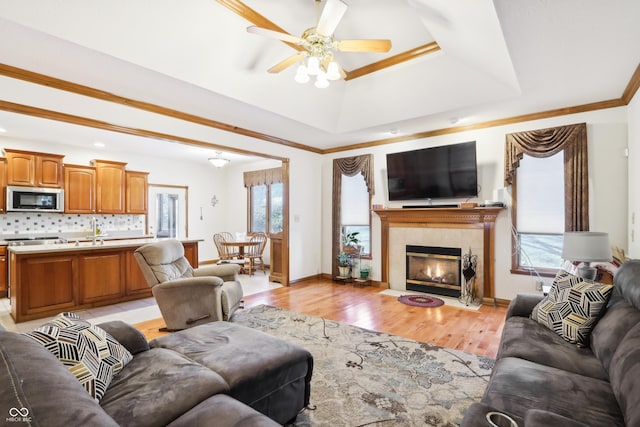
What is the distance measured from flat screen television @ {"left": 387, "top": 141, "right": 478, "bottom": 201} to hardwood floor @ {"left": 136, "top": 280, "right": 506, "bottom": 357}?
170 centimetres

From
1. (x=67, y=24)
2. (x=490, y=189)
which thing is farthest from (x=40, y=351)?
(x=490, y=189)

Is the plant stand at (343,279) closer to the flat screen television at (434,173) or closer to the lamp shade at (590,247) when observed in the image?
the flat screen television at (434,173)

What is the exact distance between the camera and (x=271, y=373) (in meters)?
1.75

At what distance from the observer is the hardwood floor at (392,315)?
3.27m

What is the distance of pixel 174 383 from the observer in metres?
1.46

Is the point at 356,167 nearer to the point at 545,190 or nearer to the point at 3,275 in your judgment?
the point at 545,190

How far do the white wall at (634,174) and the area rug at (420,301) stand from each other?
2.22m

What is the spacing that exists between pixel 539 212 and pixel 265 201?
576cm

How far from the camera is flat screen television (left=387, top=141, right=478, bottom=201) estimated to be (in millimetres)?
4590

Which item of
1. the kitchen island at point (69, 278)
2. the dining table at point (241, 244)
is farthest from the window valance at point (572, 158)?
the kitchen island at point (69, 278)

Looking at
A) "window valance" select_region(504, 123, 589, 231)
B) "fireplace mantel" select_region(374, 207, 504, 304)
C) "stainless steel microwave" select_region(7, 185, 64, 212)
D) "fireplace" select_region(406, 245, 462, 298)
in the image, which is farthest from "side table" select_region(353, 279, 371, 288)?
"stainless steel microwave" select_region(7, 185, 64, 212)

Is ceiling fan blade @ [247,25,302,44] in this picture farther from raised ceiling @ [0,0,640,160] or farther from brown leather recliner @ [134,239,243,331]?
brown leather recliner @ [134,239,243,331]

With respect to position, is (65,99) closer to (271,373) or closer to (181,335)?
(181,335)

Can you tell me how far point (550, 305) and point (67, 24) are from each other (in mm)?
4102
